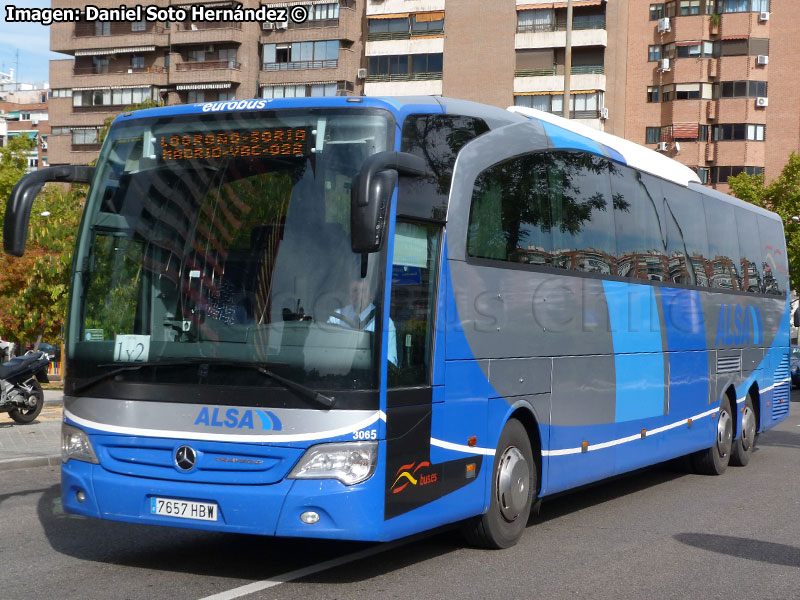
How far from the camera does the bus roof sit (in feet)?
34.5

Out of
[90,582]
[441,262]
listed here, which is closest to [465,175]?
[441,262]

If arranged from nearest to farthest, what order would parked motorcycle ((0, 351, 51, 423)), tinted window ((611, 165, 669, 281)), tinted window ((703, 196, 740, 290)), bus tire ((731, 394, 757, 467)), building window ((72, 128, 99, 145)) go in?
1. tinted window ((611, 165, 669, 281))
2. tinted window ((703, 196, 740, 290))
3. bus tire ((731, 394, 757, 467))
4. parked motorcycle ((0, 351, 51, 423))
5. building window ((72, 128, 99, 145))

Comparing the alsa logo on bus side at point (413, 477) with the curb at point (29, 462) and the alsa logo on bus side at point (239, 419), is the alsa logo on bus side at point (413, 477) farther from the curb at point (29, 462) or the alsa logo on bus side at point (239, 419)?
the curb at point (29, 462)

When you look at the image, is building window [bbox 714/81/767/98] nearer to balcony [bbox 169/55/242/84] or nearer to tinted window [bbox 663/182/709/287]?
balcony [bbox 169/55/242/84]

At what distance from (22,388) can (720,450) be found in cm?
1067

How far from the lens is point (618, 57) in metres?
64.1

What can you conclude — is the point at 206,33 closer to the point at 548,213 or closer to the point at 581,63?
the point at 581,63

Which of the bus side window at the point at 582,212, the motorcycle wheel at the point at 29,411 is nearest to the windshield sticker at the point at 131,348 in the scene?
the bus side window at the point at 582,212

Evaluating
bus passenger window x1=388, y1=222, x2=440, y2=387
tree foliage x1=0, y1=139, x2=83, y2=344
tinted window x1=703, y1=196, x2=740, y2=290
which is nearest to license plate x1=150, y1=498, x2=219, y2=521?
bus passenger window x1=388, y1=222, x2=440, y2=387

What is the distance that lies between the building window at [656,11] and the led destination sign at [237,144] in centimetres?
6551

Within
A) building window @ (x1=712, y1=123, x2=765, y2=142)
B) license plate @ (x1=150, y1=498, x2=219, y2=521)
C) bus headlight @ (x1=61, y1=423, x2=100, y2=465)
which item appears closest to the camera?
license plate @ (x1=150, y1=498, x2=219, y2=521)

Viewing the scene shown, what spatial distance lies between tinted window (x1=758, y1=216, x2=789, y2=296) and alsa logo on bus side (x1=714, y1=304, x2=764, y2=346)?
2.63 ft

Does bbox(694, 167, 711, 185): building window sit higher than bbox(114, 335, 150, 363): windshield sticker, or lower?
higher

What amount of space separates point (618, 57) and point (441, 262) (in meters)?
58.6
